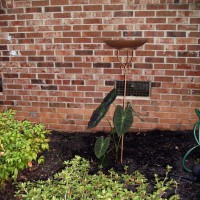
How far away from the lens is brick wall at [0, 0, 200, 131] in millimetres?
3092

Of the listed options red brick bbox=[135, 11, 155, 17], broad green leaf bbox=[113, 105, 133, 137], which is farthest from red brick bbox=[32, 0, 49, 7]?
broad green leaf bbox=[113, 105, 133, 137]

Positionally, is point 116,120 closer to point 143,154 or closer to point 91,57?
point 143,154

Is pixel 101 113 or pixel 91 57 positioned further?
pixel 91 57

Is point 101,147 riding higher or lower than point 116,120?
lower

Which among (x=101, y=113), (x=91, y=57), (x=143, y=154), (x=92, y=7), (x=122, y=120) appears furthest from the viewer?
(x=91, y=57)

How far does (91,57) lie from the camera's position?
10.9 feet

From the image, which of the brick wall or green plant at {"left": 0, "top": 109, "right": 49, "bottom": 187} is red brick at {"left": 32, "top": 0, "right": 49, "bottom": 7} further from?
green plant at {"left": 0, "top": 109, "right": 49, "bottom": 187}

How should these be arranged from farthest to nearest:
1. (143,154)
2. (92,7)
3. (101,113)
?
(92,7), (143,154), (101,113)

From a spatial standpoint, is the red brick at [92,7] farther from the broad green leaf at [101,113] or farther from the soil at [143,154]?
the soil at [143,154]

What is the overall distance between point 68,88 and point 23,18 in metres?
1.07

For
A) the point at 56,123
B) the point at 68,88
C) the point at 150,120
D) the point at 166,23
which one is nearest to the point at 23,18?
the point at 68,88

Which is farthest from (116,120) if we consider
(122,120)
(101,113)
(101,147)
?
(101,147)

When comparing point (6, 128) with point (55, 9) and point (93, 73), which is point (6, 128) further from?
point (55, 9)

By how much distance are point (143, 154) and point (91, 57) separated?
1.38 meters
